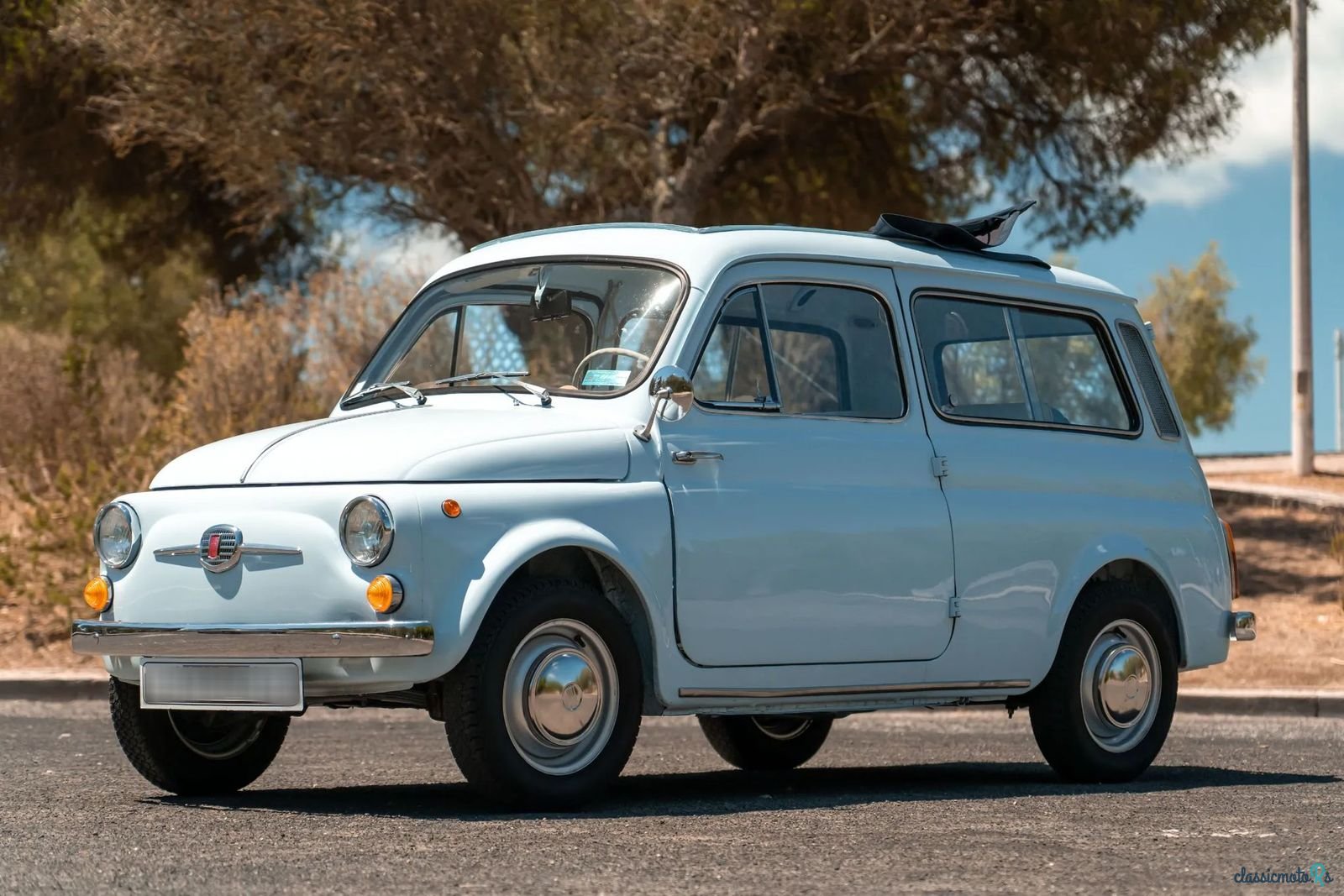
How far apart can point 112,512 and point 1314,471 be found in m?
20.9

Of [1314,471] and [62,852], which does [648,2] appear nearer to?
[1314,471]

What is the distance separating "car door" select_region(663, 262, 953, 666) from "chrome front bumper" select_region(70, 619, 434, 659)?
1086 mm

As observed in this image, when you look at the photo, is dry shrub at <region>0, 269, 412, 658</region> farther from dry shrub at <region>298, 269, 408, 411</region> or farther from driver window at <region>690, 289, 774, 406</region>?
driver window at <region>690, 289, 774, 406</region>

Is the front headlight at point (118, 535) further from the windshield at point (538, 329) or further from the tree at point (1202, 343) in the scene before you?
the tree at point (1202, 343)

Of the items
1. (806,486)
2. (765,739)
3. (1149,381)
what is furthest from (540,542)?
(1149,381)

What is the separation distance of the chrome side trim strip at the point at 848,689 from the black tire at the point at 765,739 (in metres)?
1.20

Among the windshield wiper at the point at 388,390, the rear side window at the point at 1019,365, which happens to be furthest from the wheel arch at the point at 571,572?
the rear side window at the point at 1019,365

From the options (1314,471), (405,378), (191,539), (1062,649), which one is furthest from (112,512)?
(1314,471)

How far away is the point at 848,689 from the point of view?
7367 millimetres

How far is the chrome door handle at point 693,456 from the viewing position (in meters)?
6.87

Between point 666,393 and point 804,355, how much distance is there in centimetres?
82

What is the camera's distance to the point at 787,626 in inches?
280

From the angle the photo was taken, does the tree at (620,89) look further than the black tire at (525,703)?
Yes

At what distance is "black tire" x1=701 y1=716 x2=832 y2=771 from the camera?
897 cm
